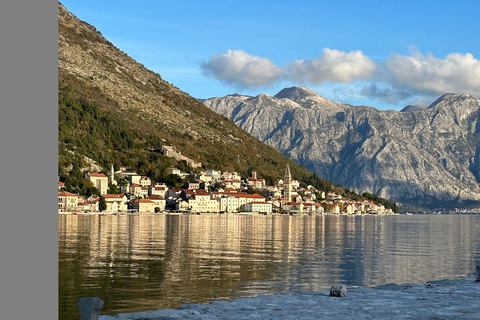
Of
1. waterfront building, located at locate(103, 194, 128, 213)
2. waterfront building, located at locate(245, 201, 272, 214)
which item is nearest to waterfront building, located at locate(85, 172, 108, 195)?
waterfront building, located at locate(103, 194, 128, 213)

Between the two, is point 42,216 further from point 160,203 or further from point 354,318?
point 160,203

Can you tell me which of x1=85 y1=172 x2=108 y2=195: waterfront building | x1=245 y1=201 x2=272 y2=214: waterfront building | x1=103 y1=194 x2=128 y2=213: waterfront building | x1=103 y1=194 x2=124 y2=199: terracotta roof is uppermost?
x1=85 y1=172 x2=108 y2=195: waterfront building

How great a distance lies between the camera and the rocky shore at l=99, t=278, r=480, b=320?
18.0 m

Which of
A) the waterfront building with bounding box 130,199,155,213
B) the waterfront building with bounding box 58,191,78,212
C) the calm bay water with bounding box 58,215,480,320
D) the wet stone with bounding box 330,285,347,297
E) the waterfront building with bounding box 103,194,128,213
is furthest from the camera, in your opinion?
the waterfront building with bounding box 130,199,155,213

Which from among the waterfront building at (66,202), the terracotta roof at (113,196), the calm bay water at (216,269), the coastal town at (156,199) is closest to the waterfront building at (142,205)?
the coastal town at (156,199)

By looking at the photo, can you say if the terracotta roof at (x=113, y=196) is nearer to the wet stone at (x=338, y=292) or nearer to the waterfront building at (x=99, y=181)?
the waterfront building at (x=99, y=181)

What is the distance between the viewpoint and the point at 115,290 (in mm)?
25422

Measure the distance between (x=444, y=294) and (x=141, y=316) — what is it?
39.3 ft

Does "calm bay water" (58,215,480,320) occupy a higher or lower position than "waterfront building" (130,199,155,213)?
higher

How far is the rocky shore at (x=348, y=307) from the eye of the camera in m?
18.0

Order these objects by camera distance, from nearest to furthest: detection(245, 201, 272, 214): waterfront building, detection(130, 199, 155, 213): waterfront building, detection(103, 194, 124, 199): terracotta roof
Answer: detection(103, 194, 124, 199): terracotta roof → detection(130, 199, 155, 213): waterfront building → detection(245, 201, 272, 214): waterfront building

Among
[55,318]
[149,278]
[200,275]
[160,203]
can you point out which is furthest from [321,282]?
[160,203]

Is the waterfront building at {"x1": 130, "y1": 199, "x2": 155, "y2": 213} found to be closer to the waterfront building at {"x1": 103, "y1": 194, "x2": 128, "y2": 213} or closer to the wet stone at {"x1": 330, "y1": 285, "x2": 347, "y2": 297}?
the waterfront building at {"x1": 103, "y1": 194, "x2": 128, "y2": 213}

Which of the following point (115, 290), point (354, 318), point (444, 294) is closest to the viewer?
point (354, 318)
